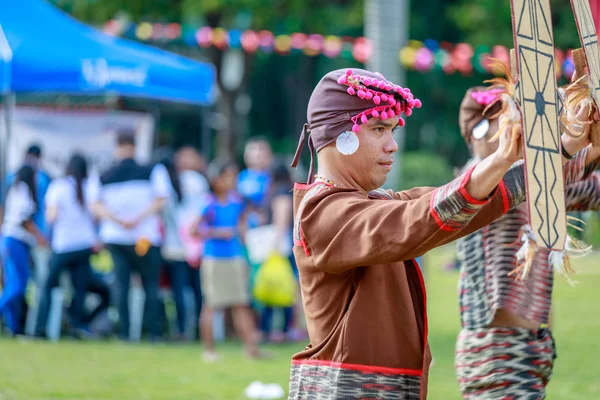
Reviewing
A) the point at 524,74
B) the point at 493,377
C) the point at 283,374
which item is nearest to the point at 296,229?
the point at 524,74

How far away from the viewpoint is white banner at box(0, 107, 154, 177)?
40.2 ft

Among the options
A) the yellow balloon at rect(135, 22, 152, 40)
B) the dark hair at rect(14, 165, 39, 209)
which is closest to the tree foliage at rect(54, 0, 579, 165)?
the yellow balloon at rect(135, 22, 152, 40)

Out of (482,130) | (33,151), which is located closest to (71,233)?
(33,151)

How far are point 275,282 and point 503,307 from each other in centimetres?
629

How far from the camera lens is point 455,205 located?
95.4 inches

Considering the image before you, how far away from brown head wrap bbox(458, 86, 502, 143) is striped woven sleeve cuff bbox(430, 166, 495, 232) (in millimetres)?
1887

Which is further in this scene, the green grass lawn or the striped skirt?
the green grass lawn

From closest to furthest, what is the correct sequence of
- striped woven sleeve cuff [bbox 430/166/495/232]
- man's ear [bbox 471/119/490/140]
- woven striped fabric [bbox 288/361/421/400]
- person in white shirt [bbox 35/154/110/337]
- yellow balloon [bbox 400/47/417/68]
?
striped woven sleeve cuff [bbox 430/166/495/232]
woven striped fabric [bbox 288/361/421/400]
man's ear [bbox 471/119/490/140]
person in white shirt [bbox 35/154/110/337]
yellow balloon [bbox 400/47/417/68]

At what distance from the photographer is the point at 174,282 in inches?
424

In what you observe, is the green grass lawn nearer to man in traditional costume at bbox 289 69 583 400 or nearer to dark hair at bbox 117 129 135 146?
dark hair at bbox 117 129 135 146

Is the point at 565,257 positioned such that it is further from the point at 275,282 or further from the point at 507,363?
the point at 275,282

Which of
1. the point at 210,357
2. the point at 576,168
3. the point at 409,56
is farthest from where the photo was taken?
the point at 409,56

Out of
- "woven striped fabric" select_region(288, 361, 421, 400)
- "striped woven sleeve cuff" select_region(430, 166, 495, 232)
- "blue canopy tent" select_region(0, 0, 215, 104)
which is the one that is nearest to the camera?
"striped woven sleeve cuff" select_region(430, 166, 495, 232)

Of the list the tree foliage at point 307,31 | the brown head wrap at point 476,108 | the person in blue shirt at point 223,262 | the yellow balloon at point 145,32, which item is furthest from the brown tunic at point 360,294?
the tree foliage at point 307,31
